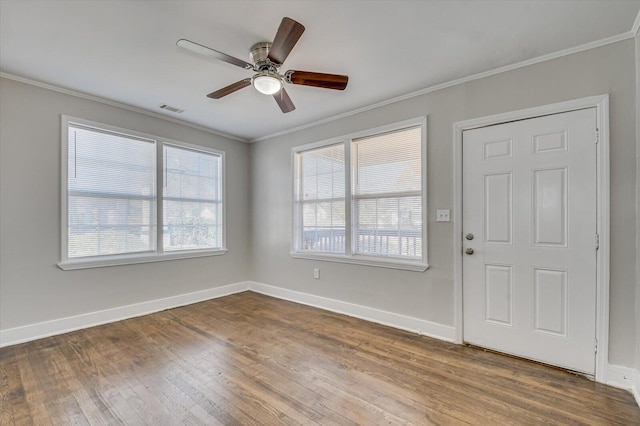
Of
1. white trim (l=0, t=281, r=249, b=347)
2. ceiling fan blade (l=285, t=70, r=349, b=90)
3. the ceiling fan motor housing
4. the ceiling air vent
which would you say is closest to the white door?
ceiling fan blade (l=285, t=70, r=349, b=90)

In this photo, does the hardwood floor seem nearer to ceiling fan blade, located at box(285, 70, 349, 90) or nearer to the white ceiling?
ceiling fan blade, located at box(285, 70, 349, 90)

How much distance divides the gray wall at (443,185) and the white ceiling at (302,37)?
0.19 meters

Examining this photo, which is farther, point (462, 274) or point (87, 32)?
point (462, 274)

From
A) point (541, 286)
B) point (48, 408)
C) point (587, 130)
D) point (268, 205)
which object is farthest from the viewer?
point (268, 205)

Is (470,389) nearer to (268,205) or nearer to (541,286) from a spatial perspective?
(541,286)

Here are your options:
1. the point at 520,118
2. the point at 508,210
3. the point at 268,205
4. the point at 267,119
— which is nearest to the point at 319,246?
the point at 268,205

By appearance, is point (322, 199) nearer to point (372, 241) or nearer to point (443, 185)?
point (372, 241)

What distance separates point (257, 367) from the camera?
91.4 inches

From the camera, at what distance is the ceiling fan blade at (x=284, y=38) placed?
1.66 metres

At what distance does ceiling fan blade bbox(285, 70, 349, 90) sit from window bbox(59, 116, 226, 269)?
247cm

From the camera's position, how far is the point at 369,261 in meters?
3.40

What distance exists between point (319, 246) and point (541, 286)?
8.13ft

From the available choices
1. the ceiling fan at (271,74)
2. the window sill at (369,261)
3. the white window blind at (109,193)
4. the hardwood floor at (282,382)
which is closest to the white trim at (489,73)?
the ceiling fan at (271,74)

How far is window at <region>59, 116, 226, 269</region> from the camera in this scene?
A: 3.12m
